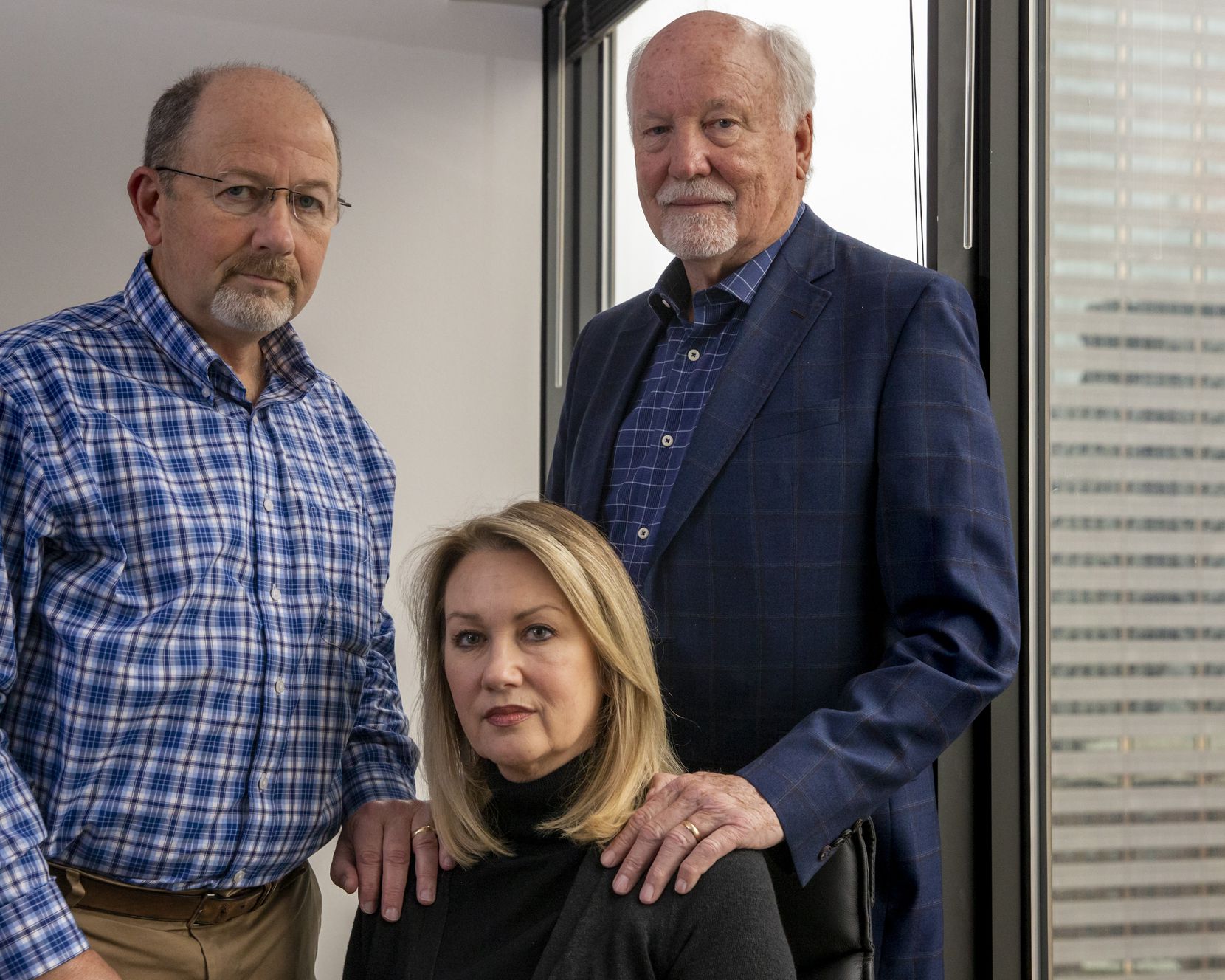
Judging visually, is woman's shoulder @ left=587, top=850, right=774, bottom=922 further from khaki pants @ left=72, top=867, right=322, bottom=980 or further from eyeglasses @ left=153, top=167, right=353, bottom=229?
eyeglasses @ left=153, top=167, right=353, bottom=229

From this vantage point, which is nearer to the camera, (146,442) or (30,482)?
(30,482)

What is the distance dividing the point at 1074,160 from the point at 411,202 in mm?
2431

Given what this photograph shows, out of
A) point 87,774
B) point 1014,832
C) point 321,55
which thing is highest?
point 321,55

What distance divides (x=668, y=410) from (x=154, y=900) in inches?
39.4

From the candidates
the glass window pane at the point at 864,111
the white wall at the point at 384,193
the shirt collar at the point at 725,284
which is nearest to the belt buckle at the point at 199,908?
the shirt collar at the point at 725,284

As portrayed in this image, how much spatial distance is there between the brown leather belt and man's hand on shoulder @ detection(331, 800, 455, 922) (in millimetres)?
140

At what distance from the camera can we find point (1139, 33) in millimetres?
1879

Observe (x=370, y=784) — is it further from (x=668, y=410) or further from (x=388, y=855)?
(x=668, y=410)

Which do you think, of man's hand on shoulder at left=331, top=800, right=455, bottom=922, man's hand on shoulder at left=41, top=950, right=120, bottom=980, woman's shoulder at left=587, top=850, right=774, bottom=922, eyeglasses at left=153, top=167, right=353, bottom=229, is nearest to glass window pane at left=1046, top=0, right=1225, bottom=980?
woman's shoulder at left=587, top=850, right=774, bottom=922

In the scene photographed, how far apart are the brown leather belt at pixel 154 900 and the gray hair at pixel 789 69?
4.52 feet

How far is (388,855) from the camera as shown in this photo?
1.73 m

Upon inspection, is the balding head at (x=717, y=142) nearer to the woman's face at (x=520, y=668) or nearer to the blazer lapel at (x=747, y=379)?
the blazer lapel at (x=747, y=379)

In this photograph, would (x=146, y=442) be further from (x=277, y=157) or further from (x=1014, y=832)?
(x=1014, y=832)

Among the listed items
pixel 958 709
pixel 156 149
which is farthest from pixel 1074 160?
pixel 156 149
